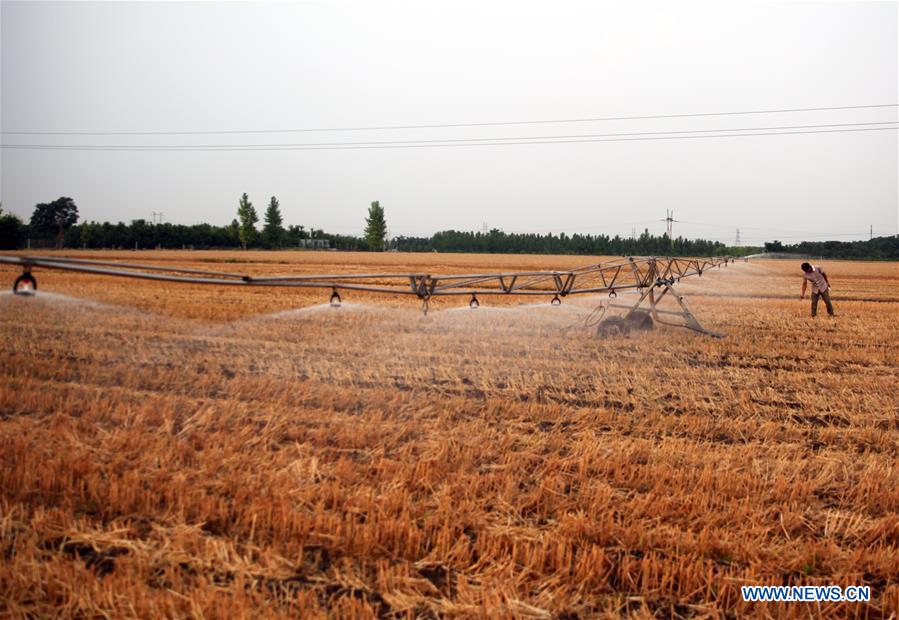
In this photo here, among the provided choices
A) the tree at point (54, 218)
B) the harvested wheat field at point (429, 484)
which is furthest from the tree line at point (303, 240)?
the harvested wheat field at point (429, 484)

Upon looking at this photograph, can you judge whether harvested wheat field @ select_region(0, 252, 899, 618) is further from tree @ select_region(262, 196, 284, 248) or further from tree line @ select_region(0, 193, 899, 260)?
tree @ select_region(262, 196, 284, 248)

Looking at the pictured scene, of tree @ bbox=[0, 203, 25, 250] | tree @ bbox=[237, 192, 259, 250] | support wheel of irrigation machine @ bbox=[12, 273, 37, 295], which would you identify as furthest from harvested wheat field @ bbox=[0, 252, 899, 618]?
tree @ bbox=[237, 192, 259, 250]

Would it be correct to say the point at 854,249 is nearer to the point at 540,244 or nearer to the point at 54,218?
the point at 540,244

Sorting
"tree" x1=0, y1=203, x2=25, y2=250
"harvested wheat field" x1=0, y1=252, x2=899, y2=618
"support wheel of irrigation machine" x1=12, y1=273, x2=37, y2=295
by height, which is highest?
"tree" x1=0, y1=203, x2=25, y2=250

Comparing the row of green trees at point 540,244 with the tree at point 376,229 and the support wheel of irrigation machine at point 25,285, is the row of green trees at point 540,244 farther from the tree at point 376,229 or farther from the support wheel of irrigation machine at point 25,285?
the support wheel of irrigation machine at point 25,285

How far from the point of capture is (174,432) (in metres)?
5.61

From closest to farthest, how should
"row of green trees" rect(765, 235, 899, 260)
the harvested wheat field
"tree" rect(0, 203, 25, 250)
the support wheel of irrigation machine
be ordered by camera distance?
the harvested wheat field
the support wheel of irrigation machine
"tree" rect(0, 203, 25, 250)
"row of green trees" rect(765, 235, 899, 260)

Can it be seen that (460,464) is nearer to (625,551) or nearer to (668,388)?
(625,551)

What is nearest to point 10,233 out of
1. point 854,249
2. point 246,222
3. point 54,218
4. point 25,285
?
point 54,218

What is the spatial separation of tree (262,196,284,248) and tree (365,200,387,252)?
20480mm

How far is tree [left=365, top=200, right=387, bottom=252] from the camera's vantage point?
121625 mm

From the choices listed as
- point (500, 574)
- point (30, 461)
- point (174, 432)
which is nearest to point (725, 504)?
point (500, 574)

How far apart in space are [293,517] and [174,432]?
8.22 ft

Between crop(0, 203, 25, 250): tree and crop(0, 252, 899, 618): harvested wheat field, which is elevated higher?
crop(0, 203, 25, 250): tree
